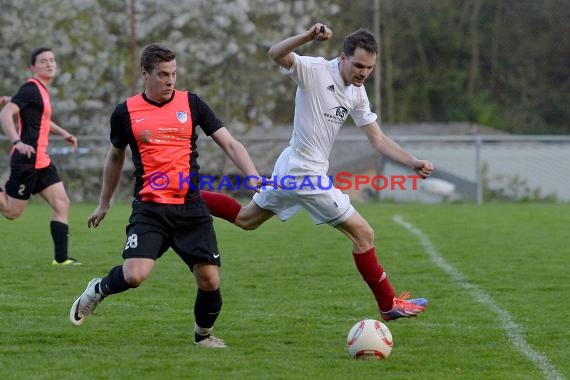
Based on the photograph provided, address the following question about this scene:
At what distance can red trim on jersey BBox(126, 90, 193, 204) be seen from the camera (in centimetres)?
584

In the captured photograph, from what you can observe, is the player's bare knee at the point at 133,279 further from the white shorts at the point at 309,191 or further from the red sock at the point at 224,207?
the red sock at the point at 224,207

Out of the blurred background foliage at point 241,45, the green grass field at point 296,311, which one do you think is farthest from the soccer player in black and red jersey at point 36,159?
the blurred background foliage at point 241,45

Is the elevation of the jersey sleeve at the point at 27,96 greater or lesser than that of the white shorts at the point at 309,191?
greater

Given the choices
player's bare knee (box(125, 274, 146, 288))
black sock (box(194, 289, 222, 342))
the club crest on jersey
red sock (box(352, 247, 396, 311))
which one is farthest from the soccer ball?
the club crest on jersey

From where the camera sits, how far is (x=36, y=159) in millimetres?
9711

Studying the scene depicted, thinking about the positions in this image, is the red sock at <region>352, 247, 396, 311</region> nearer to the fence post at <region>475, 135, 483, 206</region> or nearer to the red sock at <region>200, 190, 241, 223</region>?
the red sock at <region>200, 190, 241, 223</region>

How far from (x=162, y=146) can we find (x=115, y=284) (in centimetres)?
79

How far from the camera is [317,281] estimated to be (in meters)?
8.94

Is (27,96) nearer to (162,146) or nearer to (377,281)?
(162,146)

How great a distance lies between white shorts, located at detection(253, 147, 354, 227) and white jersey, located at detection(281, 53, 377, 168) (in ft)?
0.23

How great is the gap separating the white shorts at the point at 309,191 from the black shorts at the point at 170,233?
1069mm

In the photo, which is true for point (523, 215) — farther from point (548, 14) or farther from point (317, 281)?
point (548, 14)

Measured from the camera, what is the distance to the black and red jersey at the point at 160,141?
5.85 metres

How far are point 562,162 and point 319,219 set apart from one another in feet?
46.5
